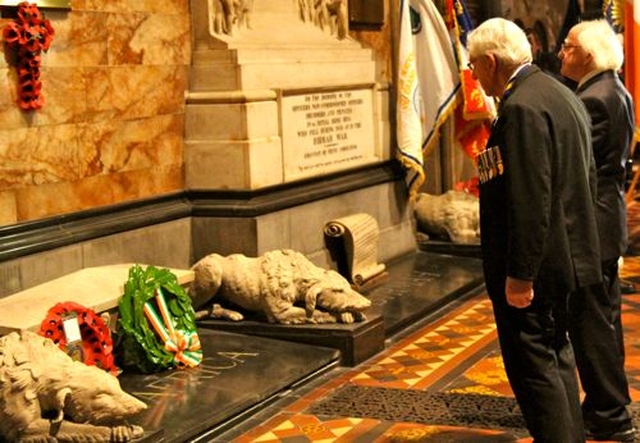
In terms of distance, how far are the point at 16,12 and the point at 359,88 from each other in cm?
354

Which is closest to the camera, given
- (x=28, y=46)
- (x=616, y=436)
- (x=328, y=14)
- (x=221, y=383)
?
(x=616, y=436)

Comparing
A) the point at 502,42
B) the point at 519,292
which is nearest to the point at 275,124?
the point at 502,42

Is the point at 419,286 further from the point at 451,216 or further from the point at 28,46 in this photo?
the point at 28,46

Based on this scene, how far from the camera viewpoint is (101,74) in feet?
22.5

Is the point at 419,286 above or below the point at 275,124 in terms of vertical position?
below

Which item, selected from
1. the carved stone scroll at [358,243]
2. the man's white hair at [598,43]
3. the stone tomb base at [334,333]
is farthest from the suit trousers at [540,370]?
the carved stone scroll at [358,243]

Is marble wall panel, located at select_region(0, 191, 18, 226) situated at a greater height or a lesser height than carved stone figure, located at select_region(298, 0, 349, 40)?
lesser

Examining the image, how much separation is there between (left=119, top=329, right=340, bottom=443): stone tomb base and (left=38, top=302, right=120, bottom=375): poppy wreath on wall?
0.19 meters

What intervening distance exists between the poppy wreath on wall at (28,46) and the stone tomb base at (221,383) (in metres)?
1.64

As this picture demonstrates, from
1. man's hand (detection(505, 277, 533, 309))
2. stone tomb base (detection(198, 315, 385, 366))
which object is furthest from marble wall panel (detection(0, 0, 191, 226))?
man's hand (detection(505, 277, 533, 309))

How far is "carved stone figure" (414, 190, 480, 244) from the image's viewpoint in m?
9.96

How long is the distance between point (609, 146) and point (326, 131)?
350 cm

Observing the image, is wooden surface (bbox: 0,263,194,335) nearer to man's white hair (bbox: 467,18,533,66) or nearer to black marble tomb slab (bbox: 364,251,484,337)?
black marble tomb slab (bbox: 364,251,484,337)

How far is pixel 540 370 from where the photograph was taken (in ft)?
13.7
